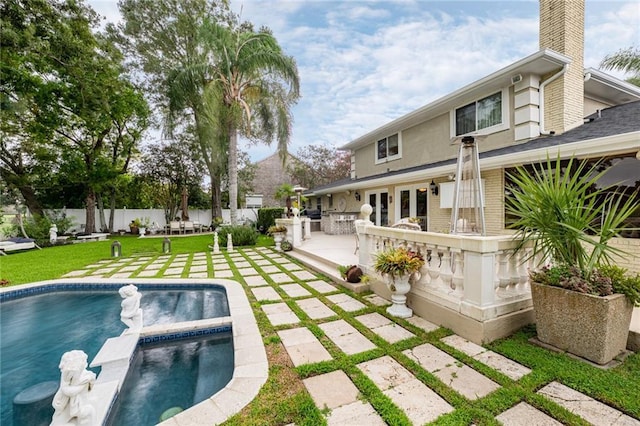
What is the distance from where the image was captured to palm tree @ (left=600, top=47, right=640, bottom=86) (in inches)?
435

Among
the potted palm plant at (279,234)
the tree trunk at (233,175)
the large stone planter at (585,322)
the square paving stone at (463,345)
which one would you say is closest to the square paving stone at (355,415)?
the square paving stone at (463,345)

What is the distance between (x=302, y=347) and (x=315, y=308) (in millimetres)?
1224

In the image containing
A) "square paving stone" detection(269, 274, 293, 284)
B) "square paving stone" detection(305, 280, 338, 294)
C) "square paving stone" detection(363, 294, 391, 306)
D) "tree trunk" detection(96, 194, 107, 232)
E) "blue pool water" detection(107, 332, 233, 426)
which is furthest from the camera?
"tree trunk" detection(96, 194, 107, 232)

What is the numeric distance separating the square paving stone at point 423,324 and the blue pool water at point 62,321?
3068 mm

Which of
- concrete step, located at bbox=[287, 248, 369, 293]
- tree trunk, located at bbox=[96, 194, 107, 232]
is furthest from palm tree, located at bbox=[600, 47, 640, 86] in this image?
tree trunk, located at bbox=[96, 194, 107, 232]

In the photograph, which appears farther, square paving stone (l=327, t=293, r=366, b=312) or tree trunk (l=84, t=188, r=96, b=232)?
tree trunk (l=84, t=188, r=96, b=232)

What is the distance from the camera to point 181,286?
6016 mm

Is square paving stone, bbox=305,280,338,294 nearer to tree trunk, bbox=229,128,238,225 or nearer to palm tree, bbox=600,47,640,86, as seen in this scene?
tree trunk, bbox=229,128,238,225

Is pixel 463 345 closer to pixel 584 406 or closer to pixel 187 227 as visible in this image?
pixel 584 406

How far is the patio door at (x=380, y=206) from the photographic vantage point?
10875mm

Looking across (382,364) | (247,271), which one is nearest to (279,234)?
(247,271)

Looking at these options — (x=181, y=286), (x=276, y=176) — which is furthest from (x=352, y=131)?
(x=181, y=286)

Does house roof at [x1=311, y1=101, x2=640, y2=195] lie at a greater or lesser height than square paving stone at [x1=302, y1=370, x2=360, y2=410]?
greater

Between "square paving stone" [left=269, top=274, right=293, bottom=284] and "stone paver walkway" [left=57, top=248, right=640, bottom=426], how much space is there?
58 cm
